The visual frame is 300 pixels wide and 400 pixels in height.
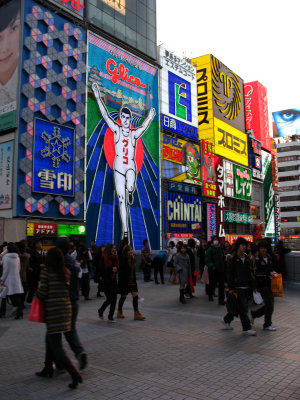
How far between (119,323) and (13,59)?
62.2 feet

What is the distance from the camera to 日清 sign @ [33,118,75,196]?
22.0 m

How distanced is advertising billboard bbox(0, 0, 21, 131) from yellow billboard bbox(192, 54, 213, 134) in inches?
1013

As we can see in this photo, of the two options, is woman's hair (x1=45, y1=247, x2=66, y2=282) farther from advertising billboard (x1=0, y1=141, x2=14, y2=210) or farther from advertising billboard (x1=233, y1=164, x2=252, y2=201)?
advertising billboard (x1=233, y1=164, x2=252, y2=201)

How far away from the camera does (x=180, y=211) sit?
34.5 meters

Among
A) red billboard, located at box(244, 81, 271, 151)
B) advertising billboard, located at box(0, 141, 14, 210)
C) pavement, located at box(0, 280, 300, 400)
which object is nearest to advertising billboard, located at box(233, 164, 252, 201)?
red billboard, located at box(244, 81, 271, 151)

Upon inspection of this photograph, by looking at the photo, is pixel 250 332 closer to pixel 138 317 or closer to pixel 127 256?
pixel 138 317

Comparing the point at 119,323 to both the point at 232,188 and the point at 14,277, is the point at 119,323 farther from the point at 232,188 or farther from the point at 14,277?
the point at 232,188

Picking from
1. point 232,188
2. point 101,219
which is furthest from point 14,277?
point 232,188

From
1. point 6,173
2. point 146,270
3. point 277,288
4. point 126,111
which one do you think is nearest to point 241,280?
point 277,288

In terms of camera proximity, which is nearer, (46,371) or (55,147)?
(46,371)

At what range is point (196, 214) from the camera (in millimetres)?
37125

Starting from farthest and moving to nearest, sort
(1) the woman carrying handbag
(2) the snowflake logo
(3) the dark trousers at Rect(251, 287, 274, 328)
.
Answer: (2) the snowflake logo
(3) the dark trousers at Rect(251, 287, 274, 328)
(1) the woman carrying handbag

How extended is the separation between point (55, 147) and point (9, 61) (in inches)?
217

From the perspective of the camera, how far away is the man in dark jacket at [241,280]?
709 centimetres
